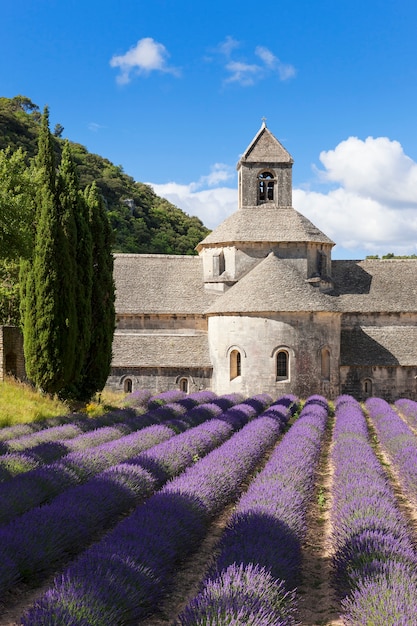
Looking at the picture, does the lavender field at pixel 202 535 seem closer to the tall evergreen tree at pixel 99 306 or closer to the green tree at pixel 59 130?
the tall evergreen tree at pixel 99 306

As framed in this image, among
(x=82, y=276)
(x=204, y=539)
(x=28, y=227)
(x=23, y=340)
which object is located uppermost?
(x=28, y=227)

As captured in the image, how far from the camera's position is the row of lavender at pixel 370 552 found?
5.07 metres

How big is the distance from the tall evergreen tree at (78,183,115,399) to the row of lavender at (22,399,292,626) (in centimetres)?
1195

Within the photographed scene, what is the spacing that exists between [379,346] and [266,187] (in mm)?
10543

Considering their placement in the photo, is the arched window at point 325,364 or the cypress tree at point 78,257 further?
the arched window at point 325,364

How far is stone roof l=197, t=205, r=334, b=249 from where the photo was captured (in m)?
31.2

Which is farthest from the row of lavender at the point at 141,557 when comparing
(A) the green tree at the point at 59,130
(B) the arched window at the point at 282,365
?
(A) the green tree at the point at 59,130

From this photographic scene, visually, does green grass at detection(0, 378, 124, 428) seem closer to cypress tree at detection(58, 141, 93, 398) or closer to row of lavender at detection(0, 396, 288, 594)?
→ cypress tree at detection(58, 141, 93, 398)

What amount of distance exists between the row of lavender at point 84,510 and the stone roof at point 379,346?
686 inches

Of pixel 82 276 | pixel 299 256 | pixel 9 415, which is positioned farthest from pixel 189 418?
pixel 299 256

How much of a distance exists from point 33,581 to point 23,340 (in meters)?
15.0

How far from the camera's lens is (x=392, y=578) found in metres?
5.52

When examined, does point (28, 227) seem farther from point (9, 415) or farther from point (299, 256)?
point (299, 256)

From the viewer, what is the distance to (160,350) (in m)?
30.2
